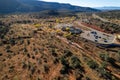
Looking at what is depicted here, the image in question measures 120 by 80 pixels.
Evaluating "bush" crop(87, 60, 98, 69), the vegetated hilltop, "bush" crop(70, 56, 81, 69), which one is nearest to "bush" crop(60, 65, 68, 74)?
the vegetated hilltop

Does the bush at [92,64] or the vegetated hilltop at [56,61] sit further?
the bush at [92,64]

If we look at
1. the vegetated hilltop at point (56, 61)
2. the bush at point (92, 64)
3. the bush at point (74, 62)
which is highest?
the bush at point (92, 64)

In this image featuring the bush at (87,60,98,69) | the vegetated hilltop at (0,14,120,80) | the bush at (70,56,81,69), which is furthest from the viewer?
the bush at (70,56,81,69)

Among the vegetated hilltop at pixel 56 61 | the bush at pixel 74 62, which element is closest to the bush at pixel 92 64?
the vegetated hilltop at pixel 56 61

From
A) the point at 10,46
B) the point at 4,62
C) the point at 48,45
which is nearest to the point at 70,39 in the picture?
the point at 48,45

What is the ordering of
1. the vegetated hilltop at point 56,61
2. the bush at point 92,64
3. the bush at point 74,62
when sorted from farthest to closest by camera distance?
1. the bush at point 74,62
2. the bush at point 92,64
3. the vegetated hilltop at point 56,61

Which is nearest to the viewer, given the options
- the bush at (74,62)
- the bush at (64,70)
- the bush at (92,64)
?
the bush at (64,70)

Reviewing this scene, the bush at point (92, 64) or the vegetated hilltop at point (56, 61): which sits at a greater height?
the bush at point (92, 64)

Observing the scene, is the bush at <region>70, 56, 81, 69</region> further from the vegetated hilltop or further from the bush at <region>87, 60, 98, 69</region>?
the bush at <region>87, 60, 98, 69</region>

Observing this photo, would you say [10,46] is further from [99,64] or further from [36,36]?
[99,64]

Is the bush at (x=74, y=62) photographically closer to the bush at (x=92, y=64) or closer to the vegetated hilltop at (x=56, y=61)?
the vegetated hilltop at (x=56, y=61)

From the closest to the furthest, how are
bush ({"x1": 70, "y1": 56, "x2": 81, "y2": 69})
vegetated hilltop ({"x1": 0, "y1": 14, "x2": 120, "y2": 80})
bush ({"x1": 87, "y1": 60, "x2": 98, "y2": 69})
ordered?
vegetated hilltop ({"x1": 0, "y1": 14, "x2": 120, "y2": 80}) < bush ({"x1": 87, "y1": 60, "x2": 98, "y2": 69}) < bush ({"x1": 70, "y1": 56, "x2": 81, "y2": 69})
